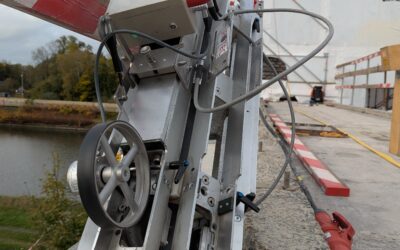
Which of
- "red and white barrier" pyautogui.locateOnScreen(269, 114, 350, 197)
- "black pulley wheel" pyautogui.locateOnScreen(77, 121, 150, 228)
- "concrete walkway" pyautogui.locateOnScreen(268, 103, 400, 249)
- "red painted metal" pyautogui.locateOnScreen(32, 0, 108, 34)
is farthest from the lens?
"red and white barrier" pyautogui.locateOnScreen(269, 114, 350, 197)

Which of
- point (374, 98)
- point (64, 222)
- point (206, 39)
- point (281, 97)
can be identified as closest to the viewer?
point (206, 39)

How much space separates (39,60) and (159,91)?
75767 mm

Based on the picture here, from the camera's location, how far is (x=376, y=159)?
4.61 meters

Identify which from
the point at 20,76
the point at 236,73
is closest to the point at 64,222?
the point at 236,73

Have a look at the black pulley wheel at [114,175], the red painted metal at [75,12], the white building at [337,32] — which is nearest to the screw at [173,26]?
the red painted metal at [75,12]

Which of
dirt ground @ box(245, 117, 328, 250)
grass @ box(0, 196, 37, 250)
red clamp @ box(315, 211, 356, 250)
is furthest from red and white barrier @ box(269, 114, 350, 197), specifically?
grass @ box(0, 196, 37, 250)

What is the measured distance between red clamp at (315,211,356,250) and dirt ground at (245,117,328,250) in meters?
0.05

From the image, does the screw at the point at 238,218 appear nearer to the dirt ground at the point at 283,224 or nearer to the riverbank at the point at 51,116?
the dirt ground at the point at 283,224

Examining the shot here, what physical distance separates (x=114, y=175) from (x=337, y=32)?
19.9 metres

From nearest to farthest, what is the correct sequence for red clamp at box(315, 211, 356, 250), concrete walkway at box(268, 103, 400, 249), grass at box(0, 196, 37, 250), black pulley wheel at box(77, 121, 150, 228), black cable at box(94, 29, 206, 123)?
1. black pulley wheel at box(77, 121, 150, 228)
2. black cable at box(94, 29, 206, 123)
3. red clamp at box(315, 211, 356, 250)
4. concrete walkway at box(268, 103, 400, 249)
5. grass at box(0, 196, 37, 250)

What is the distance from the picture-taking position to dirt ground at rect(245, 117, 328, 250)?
2221 mm

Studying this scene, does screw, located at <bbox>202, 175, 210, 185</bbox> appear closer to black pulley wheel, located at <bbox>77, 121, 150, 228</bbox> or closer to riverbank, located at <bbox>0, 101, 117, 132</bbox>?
black pulley wheel, located at <bbox>77, 121, 150, 228</bbox>

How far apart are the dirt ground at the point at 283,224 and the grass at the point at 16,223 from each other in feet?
30.4

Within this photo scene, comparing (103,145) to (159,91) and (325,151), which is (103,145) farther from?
(325,151)
